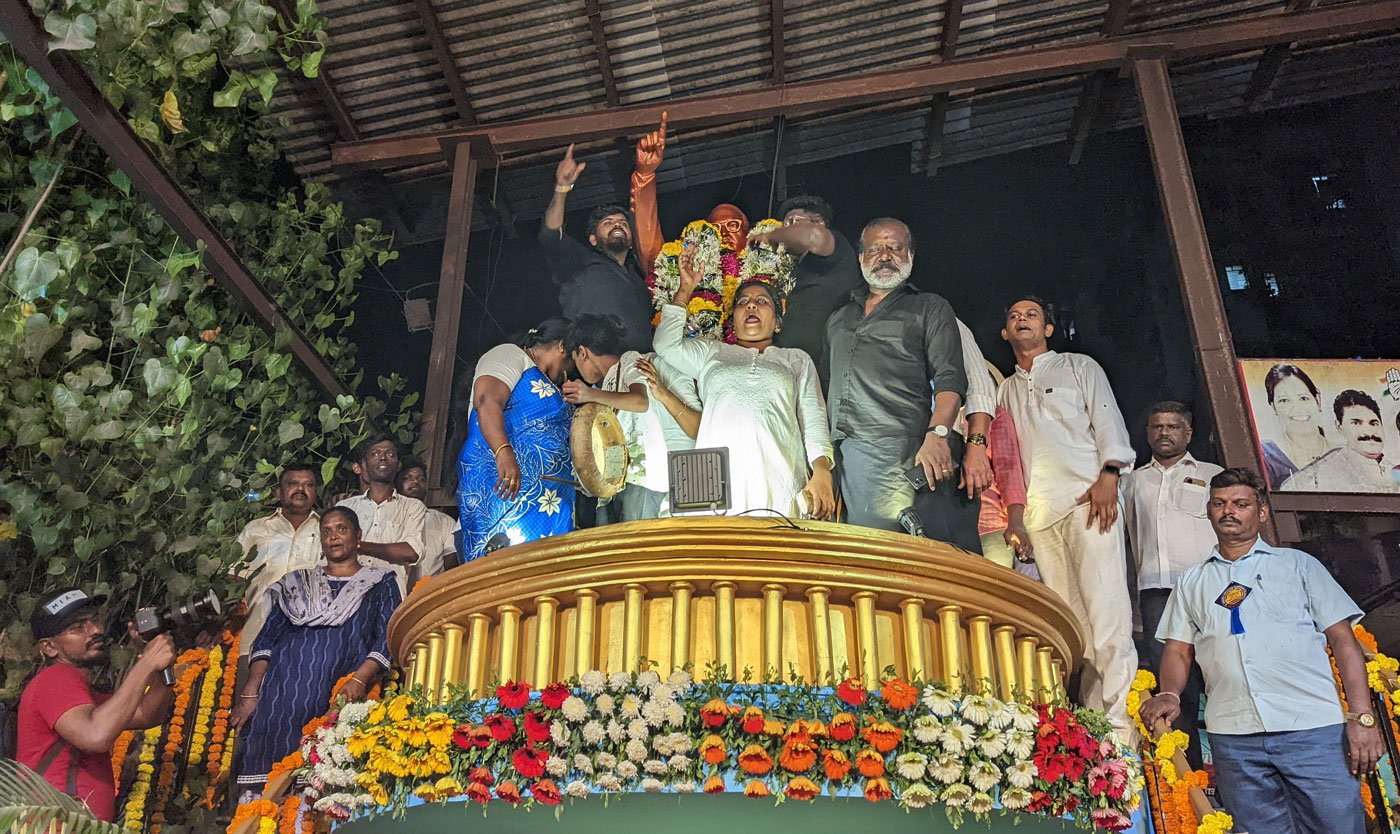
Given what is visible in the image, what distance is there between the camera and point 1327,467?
5.60m

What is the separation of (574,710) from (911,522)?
1895 mm

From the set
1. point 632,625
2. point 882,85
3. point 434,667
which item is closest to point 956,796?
point 632,625

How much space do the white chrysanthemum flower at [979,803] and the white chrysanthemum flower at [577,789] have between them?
0.90 m

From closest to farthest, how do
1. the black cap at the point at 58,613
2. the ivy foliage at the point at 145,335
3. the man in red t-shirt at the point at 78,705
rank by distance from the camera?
1. the man in red t-shirt at the point at 78,705
2. the black cap at the point at 58,613
3. the ivy foliage at the point at 145,335

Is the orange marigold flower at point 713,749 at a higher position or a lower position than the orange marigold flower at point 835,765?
higher

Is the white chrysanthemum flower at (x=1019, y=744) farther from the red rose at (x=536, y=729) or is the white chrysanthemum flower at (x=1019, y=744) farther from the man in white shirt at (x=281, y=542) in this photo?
the man in white shirt at (x=281, y=542)

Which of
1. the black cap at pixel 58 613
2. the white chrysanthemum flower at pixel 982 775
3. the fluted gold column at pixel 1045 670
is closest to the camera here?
the white chrysanthemum flower at pixel 982 775

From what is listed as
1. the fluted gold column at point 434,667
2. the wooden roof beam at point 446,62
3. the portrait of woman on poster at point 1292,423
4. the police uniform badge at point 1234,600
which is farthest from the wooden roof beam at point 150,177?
the portrait of woman on poster at point 1292,423

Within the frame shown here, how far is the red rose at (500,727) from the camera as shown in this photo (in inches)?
120

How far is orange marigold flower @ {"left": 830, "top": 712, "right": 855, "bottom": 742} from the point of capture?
117 inches

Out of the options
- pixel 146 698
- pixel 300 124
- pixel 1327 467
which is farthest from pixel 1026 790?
pixel 300 124

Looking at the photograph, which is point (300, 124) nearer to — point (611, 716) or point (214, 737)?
point (214, 737)

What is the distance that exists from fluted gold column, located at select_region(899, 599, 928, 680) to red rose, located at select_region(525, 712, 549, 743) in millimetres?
916

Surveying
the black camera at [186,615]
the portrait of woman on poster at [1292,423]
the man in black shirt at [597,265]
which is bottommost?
the black camera at [186,615]
